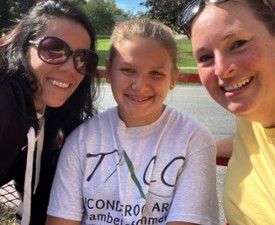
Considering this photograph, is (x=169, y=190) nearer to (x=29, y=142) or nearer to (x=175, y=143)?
(x=175, y=143)

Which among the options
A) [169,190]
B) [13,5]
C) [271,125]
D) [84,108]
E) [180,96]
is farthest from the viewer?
[13,5]

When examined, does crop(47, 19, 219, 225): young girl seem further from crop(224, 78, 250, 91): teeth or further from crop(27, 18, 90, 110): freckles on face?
crop(224, 78, 250, 91): teeth

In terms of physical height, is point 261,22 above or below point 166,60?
above

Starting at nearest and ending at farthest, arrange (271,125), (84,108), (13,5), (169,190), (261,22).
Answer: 1. (261,22)
2. (271,125)
3. (169,190)
4. (84,108)
5. (13,5)

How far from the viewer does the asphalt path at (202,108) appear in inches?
277

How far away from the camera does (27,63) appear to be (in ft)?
7.55

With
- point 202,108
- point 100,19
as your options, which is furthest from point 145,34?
point 100,19

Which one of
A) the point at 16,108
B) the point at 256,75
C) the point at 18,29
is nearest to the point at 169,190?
the point at 256,75

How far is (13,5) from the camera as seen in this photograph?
88.2 ft

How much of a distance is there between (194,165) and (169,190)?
0.59 feet

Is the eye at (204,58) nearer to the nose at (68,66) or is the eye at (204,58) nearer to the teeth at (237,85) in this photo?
the teeth at (237,85)

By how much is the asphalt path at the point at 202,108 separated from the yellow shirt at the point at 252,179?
2.50 meters

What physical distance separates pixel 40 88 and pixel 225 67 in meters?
1.15

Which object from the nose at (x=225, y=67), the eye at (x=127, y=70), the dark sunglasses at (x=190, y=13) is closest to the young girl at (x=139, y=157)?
the eye at (x=127, y=70)
